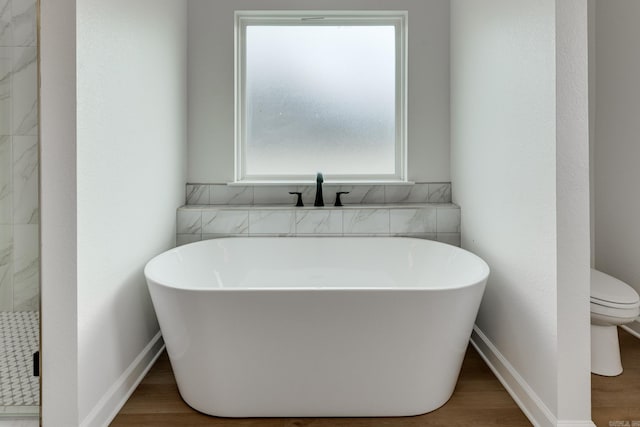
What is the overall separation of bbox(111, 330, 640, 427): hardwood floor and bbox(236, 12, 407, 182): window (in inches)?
56.7

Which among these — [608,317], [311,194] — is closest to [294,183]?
[311,194]

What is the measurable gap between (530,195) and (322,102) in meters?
1.62

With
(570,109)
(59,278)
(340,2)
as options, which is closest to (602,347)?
(570,109)

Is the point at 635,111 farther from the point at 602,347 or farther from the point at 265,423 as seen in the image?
the point at 265,423

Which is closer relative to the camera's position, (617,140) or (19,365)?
(19,365)

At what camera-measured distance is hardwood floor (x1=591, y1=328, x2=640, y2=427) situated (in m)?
1.44

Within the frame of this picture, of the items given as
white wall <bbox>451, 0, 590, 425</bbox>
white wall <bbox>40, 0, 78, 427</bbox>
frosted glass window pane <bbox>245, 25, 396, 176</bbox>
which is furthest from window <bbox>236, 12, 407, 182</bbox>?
white wall <bbox>40, 0, 78, 427</bbox>

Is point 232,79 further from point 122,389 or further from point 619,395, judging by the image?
point 619,395

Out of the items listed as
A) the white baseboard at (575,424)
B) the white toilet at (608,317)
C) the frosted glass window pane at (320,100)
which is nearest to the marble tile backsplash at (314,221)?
the frosted glass window pane at (320,100)

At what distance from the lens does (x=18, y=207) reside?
146 centimetres

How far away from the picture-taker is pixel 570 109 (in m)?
1.30

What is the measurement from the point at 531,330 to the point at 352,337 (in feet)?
2.47

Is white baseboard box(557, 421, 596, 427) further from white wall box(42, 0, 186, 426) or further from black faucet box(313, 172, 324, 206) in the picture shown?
white wall box(42, 0, 186, 426)

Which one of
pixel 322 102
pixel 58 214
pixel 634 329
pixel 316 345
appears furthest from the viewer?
pixel 322 102
